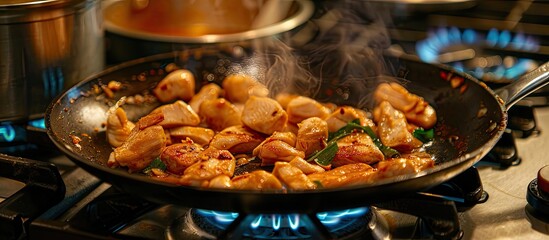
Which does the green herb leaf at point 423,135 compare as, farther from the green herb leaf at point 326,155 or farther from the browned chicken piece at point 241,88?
the browned chicken piece at point 241,88

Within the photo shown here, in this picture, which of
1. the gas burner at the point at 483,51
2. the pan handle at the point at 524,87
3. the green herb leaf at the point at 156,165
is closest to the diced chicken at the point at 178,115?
the green herb leaf at the point at 156,165

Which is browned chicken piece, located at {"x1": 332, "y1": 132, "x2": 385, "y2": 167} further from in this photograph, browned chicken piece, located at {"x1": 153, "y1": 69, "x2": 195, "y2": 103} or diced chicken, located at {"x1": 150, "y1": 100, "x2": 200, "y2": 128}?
browned chicken piece, located at {"x1": 153, "y1": 69, "x2": 195, "y2": 103}

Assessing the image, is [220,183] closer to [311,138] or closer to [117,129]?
[311,138]

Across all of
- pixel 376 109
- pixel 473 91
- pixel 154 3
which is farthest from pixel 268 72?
pixel 154 3

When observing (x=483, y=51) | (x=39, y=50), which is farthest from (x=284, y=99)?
(x=483, y=51)

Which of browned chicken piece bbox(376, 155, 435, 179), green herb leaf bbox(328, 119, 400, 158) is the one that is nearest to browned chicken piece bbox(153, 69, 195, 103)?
green herb leaf bbox(328, 119, 400, 158)
